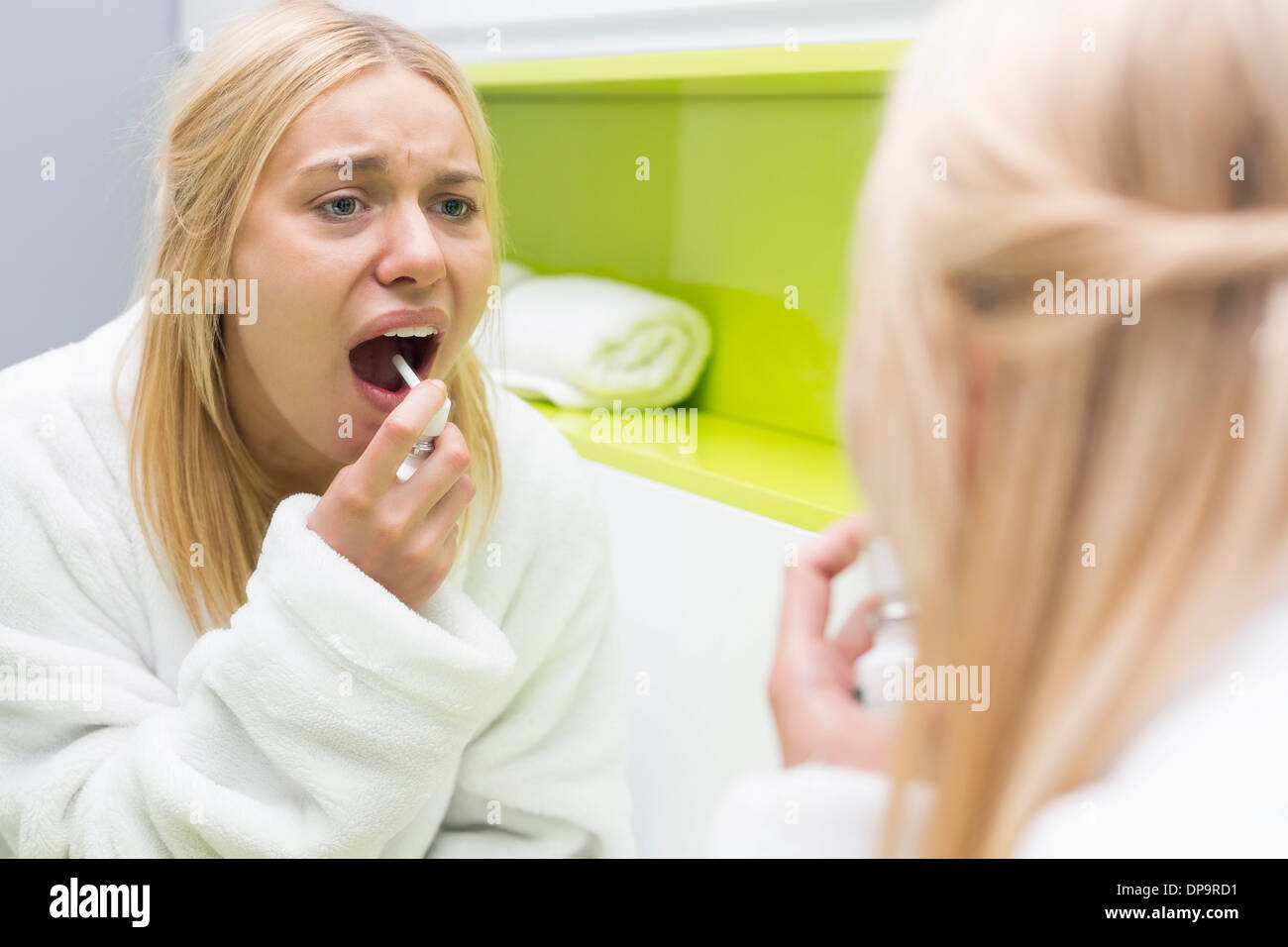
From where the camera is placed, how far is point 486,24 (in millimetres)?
1212

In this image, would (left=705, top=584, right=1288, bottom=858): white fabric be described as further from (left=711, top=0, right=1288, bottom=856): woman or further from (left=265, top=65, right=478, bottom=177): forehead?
(left=265, top=65, right=478, bottom=177): forehead

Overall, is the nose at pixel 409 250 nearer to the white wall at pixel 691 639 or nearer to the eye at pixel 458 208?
the eye at pixel 458 208

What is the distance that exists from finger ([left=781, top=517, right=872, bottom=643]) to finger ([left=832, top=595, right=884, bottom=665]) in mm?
20

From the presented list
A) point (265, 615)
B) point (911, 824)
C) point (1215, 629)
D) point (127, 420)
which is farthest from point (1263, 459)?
point (127, 420)

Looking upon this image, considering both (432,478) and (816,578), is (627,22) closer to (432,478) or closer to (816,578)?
(432,478)

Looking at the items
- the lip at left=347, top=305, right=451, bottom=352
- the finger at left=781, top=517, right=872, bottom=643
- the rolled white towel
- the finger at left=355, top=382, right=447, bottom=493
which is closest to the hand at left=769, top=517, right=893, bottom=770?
the finger at left=781, top=517, right=872, bottom=643

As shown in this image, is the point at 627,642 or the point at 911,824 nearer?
the point at 911,824

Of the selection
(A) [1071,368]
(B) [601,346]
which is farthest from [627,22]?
(A) [1071,368]

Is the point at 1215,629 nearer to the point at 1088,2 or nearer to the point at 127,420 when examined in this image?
the point at 1088,2

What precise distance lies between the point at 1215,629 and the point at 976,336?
109mm

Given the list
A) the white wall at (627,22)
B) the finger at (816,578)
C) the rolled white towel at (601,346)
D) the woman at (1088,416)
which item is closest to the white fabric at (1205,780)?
the woman at (1088,416)

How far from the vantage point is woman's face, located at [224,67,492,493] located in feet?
2.29

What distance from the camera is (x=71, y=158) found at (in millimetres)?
1379

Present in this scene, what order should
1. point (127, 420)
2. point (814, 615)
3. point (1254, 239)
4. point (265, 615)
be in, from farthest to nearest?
point (127, 420) < point (265, 615) < point (814, 615) < point (1254, 239)
